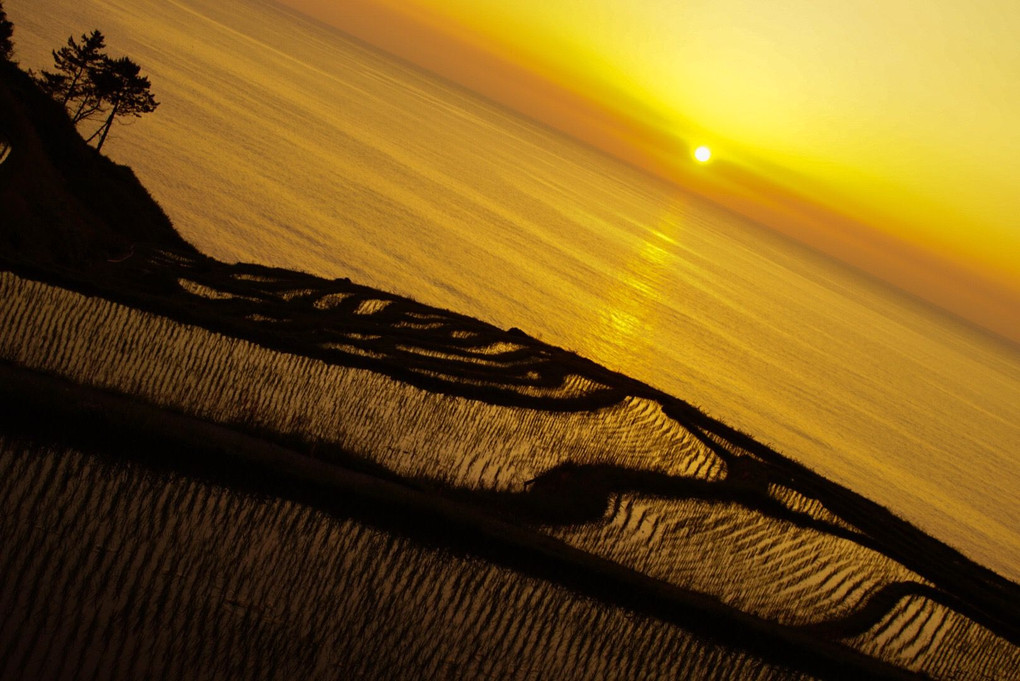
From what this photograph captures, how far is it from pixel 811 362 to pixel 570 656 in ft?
128

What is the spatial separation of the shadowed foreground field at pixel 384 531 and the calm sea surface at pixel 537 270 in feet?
53.6

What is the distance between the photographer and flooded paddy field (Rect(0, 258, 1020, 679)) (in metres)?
1.40

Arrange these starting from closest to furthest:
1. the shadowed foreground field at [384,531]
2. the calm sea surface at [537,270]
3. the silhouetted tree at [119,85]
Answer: the shadowed foreground field at [384,531], the silhouetted tree at [119,85], the calm sea surface at [537,270]

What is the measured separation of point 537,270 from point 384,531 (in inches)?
1190

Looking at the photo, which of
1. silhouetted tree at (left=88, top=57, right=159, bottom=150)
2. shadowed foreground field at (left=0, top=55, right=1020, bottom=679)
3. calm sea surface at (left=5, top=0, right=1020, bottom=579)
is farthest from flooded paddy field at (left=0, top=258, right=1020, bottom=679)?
silhouetted tree at (left=88, top=57, right=159, bottom=150)

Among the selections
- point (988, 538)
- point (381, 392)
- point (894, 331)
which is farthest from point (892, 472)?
point (894, 331)

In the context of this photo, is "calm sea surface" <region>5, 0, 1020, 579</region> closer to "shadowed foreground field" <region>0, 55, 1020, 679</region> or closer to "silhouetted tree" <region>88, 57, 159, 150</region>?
"silhouetted tree" <region>88, 57, 159, 150</region>

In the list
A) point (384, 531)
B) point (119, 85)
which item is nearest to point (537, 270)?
point (119, 85)

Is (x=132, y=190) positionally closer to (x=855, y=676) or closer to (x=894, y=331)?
(x=855, y=676)

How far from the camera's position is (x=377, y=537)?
4.79 ft

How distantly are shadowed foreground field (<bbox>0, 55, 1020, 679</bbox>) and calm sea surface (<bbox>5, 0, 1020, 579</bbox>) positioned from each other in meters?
16.3

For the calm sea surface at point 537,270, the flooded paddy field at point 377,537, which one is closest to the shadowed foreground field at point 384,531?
the flooded paddy field at point 377,537

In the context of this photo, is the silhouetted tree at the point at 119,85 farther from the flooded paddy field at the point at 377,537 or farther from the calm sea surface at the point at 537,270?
the flooded paddy field at the point at 377,537

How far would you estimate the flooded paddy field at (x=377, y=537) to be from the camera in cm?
140
